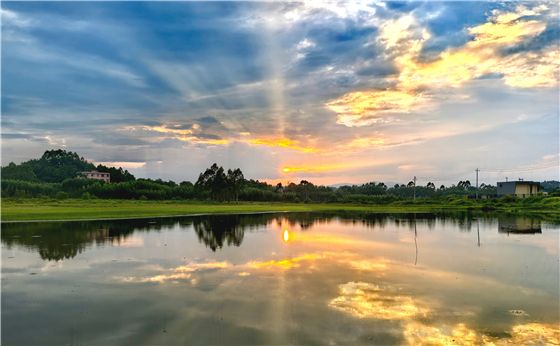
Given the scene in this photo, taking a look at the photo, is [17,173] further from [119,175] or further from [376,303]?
[376,303]

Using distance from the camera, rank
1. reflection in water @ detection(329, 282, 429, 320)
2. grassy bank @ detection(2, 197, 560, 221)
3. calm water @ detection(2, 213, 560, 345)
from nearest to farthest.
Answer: calm water @ detection(2, 213, 560, 345), reflection in water @ detection(329, 282, 429, 320), grassy bank @ detection(2, 197, 560, 221)

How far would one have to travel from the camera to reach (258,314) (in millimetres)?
9164

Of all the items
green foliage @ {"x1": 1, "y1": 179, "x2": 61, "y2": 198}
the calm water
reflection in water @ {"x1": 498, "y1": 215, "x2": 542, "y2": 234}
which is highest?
green foliage @ {"x1": 1, "y1": 179, "x2": 61, "y2": 198}

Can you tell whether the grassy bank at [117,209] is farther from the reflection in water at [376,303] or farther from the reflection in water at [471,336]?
the reflection in water at [471,336]

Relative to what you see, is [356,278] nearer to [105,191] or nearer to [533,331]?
[533,331]

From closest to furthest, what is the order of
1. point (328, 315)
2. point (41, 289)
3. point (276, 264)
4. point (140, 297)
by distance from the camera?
point (328, 315) → point (140, 297) → point (41, 289) → point (276, 264)

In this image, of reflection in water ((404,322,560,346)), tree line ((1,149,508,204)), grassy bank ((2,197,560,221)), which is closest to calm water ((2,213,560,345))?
reflection in water ((404,322,560,346))

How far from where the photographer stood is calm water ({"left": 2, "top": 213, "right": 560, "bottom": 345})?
7.99 metres

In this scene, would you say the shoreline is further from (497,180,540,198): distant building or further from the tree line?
(497,180,540,198): distant building

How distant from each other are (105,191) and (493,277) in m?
126

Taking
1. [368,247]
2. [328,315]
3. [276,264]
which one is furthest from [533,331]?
[368,247]

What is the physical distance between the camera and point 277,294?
10906 millimetres

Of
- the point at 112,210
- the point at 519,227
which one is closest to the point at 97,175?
the point at 112,210

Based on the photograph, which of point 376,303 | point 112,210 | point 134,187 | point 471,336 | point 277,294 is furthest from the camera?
point 134,187
